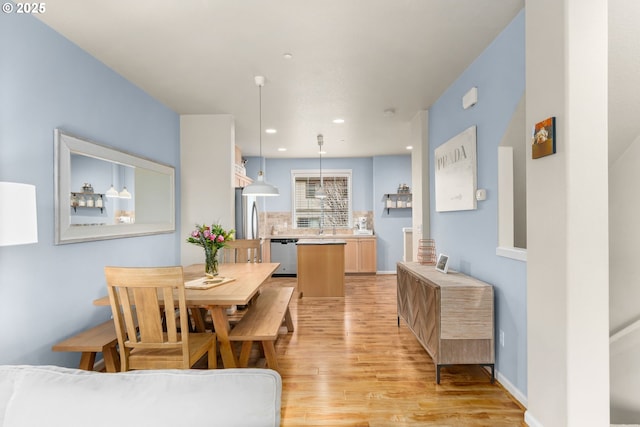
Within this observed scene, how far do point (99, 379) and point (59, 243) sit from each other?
73.6 inches

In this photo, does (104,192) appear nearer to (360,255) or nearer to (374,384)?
(374,384)

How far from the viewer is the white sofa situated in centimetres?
89

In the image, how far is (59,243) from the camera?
238 cm

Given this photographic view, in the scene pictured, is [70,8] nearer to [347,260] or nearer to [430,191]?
[430,191]

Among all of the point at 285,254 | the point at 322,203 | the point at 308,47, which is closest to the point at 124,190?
the point at 308,47

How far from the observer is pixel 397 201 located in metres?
7.46

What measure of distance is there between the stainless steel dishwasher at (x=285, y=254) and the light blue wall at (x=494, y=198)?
13.5 ft

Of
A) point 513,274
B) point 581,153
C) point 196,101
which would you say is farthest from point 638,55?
point 196,101

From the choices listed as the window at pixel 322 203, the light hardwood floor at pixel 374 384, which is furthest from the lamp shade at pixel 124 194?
the window at pixel 322 203

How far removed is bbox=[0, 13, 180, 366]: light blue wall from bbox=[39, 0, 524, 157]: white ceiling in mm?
225

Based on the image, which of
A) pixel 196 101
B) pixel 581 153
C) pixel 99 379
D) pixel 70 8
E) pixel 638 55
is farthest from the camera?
pixel 196 101

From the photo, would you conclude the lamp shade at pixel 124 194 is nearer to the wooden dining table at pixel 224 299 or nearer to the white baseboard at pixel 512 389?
the wooden dining table at pixel 224 299

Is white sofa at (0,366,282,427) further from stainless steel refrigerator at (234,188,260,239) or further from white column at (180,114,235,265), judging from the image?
stainless steel refrigerator at (234,188,260,239)

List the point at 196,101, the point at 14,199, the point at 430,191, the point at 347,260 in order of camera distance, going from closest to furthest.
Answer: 1. the point at 14,199
2. the point at 196,101
3. the point at 430,191
4. the point at 347,260
